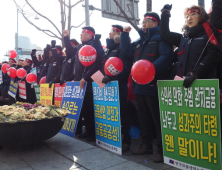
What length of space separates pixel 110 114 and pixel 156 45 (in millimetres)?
1346

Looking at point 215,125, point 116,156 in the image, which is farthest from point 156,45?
point 116,156

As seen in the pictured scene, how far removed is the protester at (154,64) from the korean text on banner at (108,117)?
345 millimetres

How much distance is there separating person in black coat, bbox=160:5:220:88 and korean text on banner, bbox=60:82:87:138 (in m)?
2.02

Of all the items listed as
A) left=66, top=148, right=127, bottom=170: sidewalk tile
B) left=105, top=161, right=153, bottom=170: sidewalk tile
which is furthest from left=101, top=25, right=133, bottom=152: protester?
left=105, top=161, right=153, bottom=170: sidewalk tile

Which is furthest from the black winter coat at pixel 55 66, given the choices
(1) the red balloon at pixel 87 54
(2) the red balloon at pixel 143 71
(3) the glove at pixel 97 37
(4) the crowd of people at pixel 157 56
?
(2) the red balloon at pixel 143 71

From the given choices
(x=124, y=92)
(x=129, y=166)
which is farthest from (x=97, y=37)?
(x=129, y=166)

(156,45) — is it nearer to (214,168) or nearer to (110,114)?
(110,114)

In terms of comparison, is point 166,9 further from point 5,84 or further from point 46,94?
point 5,84

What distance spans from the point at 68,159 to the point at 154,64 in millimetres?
1906

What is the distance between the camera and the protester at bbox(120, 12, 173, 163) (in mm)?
3311

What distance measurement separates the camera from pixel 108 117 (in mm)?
3855

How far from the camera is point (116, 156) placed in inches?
139

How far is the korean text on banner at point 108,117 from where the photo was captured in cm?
365

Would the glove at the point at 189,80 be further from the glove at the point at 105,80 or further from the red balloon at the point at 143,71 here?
the glove at the point at 105,80
